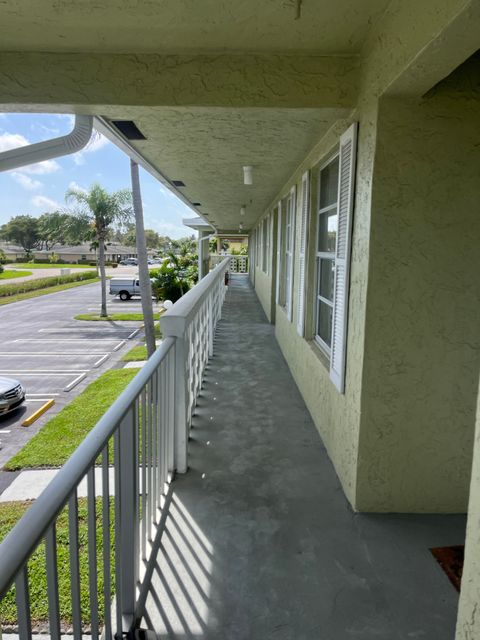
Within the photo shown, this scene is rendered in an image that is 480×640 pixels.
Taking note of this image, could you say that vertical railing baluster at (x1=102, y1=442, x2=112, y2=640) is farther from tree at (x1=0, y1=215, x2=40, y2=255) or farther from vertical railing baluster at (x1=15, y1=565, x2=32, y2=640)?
tree at (x1=0, y1=215, x2=40, y2=255)

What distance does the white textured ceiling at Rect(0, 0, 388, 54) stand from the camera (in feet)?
6.34

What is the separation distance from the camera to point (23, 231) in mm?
64812

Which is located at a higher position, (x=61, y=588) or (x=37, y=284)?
(x=61, y=588)

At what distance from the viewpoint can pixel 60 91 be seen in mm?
2459

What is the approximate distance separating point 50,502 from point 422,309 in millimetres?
1935

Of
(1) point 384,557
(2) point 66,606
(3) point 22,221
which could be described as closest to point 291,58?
(1) point 384,557

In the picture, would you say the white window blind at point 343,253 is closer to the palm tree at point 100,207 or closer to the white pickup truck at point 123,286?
the palm tree at point 100,207

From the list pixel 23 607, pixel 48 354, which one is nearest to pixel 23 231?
pixel 48 354

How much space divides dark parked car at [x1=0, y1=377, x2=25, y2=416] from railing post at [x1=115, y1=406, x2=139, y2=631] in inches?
351

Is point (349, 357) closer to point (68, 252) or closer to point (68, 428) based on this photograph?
point (68, 428)

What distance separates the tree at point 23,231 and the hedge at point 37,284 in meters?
17.2

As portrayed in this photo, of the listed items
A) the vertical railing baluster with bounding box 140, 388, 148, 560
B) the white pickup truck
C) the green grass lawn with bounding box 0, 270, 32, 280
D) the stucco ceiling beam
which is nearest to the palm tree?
the white pickup truck

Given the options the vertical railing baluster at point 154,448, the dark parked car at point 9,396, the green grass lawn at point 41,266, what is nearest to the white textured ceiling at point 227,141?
the vertical railing baluster at point 154,448

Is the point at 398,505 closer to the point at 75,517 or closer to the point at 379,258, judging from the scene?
the point at 379,258
